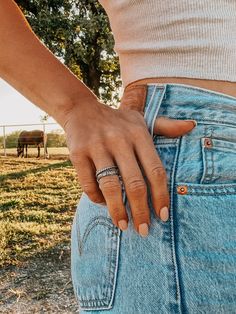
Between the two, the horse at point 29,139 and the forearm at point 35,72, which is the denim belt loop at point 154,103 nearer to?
the forearm at point 35,72

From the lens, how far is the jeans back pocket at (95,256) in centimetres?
92

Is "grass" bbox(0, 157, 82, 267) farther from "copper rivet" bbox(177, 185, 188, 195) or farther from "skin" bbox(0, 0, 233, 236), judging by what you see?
"copper rivet" bbox(177, 185, 188, 195)

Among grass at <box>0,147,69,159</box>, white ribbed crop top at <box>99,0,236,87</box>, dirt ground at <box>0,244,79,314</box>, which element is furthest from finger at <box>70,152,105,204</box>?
grass at <box>0,147,69,159</box>

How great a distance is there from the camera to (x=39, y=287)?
421 centimetres

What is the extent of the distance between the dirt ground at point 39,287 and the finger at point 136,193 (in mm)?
3100

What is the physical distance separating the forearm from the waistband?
122 millimetres

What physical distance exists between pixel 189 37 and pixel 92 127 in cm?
24

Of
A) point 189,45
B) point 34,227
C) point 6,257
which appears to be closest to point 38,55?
point 189,45

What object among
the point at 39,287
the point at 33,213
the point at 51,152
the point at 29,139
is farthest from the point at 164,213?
the point at 29,139

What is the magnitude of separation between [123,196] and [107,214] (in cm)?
5

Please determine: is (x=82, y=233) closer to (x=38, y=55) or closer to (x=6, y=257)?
(x=38, y=55)

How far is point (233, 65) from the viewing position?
97cm

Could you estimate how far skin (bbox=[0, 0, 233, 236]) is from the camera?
0.89m

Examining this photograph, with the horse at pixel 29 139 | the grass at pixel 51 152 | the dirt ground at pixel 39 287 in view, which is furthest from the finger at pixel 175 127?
the horse at pixel 29 139
